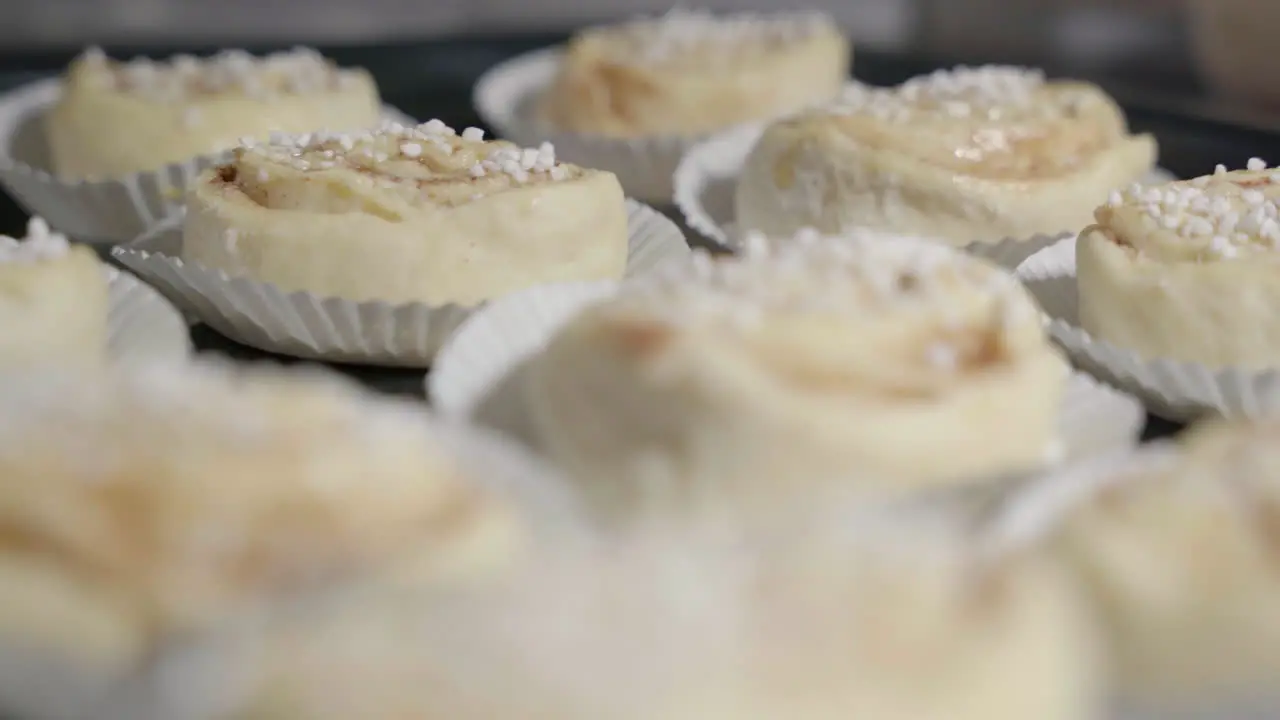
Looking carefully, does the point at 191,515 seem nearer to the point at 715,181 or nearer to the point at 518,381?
the point at 518,381

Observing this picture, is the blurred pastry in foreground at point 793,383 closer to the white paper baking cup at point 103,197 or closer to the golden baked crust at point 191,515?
the golden baked crust at point 191,515

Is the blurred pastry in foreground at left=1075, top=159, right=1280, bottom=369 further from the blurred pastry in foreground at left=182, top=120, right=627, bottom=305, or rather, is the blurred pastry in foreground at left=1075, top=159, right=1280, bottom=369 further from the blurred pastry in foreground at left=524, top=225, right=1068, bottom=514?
the blurred pastry in foreground at left=182, top=120, right=627, bottom=305

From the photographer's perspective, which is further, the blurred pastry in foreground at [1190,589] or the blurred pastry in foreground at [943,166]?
the blurred pastry in foreground at [943,166]

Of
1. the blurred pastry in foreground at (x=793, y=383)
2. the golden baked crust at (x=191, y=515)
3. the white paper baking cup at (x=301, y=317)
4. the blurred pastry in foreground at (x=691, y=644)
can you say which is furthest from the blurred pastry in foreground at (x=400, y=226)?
the blurred pastry in foreground at (x=691, y=644)

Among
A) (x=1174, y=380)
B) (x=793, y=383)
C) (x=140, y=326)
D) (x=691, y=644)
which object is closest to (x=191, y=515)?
(x=691, y=644)

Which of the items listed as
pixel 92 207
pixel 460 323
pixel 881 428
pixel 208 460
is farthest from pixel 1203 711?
pixel 92 207

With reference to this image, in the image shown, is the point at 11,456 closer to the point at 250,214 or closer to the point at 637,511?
the point at 637,511
